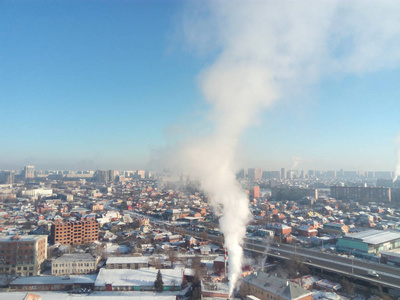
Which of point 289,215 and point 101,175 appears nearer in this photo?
point 289,215

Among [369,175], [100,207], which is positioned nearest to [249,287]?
[100,207]

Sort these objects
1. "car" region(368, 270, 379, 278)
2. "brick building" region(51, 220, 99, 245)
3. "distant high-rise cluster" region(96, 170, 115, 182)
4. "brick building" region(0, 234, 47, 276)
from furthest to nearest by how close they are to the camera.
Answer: "distant high-rise cluster" region(96, 170, 115, 182) → "brick building" region(51, 220, 99, 245) → "brick building" region(0, 234, 47, 276) → "car" region(368, 270, 379, 278)

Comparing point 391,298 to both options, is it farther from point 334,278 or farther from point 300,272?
point 300,272

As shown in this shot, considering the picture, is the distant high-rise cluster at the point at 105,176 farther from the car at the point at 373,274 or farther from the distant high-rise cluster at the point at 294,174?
the car at the point at 373,274

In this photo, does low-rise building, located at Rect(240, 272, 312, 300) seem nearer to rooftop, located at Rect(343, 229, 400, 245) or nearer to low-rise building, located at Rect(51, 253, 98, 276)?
low-rise building, located at Rect(51, 253, 98, 276)

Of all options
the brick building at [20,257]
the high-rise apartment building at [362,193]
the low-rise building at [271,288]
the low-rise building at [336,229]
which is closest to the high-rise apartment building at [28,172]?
the high-rise apartment building at [362,193]

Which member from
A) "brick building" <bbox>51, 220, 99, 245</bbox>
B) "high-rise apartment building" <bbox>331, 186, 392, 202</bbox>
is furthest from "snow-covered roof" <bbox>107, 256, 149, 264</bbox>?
"high-rise apartment building" <bbox>331, 186, 392, 202</bbox>

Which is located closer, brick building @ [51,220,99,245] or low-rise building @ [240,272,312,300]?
low-rise building @ [240,272,312,300]
